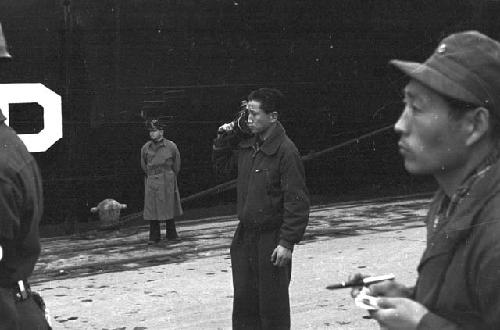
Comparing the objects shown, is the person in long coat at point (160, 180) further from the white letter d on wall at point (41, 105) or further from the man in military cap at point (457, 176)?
the man in military cap at point (457, 176)

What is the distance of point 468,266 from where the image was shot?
2195 mm

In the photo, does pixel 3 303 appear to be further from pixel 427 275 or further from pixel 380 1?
pixel 380 1

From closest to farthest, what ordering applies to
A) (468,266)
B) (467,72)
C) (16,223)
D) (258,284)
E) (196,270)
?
(468,266), (467,72), (16,223), (258,284), (196,270)

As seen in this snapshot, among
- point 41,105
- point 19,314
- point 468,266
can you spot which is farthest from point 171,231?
point 468,266

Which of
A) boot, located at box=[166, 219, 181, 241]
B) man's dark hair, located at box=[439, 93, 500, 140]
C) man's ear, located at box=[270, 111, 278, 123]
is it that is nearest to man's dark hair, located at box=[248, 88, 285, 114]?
man's ear, located at box=[270, 111, 278, 123]

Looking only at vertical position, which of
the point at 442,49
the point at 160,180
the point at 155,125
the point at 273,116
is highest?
the point at 442,49

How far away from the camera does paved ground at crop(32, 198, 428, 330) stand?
7484 millimetres

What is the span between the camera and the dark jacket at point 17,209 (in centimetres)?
350

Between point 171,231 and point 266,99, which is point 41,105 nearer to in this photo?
point 171,231

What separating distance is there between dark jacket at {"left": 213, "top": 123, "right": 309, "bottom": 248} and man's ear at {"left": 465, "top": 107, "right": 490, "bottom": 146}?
3648 millimetres

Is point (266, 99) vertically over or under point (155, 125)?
over

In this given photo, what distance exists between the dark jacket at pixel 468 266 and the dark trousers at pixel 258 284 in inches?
144

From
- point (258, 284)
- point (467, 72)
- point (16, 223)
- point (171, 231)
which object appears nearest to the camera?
point (467, 72)

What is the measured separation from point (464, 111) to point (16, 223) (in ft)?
6.48
